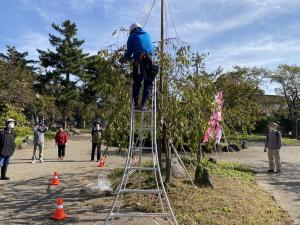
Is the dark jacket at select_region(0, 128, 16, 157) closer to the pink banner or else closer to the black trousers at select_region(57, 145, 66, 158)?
the black trousers at select_region(57, 145, 66, 158)

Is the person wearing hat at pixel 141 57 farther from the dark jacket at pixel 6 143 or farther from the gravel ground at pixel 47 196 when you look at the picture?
the dark jacket at pixel 6 143

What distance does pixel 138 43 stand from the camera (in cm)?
634

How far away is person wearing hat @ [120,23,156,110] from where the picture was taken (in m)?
6.36

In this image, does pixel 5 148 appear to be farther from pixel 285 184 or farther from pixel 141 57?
pixel 285 184

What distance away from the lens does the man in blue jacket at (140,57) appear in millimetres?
6359

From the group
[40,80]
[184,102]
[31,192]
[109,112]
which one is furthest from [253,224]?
[40,80]

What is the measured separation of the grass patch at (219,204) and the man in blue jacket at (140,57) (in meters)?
2.60

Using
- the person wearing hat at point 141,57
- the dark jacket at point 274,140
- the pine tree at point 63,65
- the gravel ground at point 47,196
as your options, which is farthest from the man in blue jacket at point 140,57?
the pine tree at point 63,65

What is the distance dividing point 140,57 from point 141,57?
17 millimetres

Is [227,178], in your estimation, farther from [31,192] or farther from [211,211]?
[31,192]

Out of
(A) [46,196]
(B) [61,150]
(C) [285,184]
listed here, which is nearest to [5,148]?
(A) [46,196]

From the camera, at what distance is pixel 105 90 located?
31.2 feet

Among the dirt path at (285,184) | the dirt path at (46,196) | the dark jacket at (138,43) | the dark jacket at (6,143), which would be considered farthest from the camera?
the dark jacket at (6,143)

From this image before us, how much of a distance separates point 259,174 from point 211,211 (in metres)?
7.16
